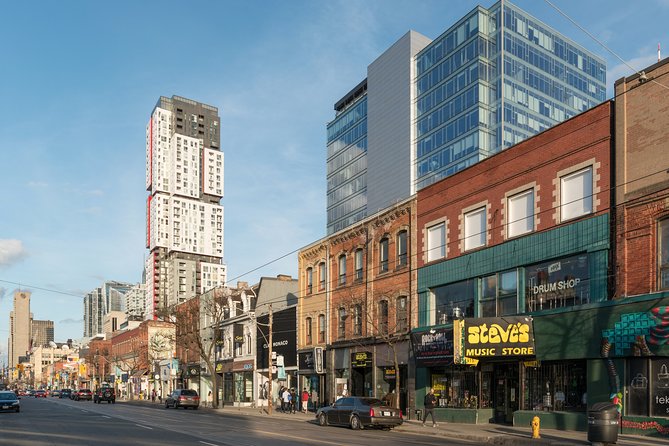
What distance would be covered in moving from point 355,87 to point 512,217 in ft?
295

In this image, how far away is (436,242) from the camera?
119 ft

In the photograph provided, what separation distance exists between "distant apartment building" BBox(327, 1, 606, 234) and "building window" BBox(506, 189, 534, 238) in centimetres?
5548

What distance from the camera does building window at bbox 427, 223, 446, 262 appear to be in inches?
1406

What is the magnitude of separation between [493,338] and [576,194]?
22.0 feet

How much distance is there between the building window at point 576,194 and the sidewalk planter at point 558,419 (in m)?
7.38

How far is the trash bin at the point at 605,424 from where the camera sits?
2011cm

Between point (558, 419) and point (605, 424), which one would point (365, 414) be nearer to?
point (558, 419)

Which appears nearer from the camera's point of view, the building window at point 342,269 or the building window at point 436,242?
the building window at point 436,242

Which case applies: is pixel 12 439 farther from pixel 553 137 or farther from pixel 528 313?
pixel 553 137

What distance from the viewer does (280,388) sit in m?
53.9

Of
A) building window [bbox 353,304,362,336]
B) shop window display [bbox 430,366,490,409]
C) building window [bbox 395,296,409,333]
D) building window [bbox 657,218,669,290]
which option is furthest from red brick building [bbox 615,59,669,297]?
building window [bbox 353,304,362,336]

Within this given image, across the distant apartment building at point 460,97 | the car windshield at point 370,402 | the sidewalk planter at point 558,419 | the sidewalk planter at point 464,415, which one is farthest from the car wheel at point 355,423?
the distant apartment building at point 460,97

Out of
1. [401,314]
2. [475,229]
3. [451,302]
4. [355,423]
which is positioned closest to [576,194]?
[475,229]

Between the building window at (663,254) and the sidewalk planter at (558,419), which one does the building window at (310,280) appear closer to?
the sidewalk planter at (558,419)
